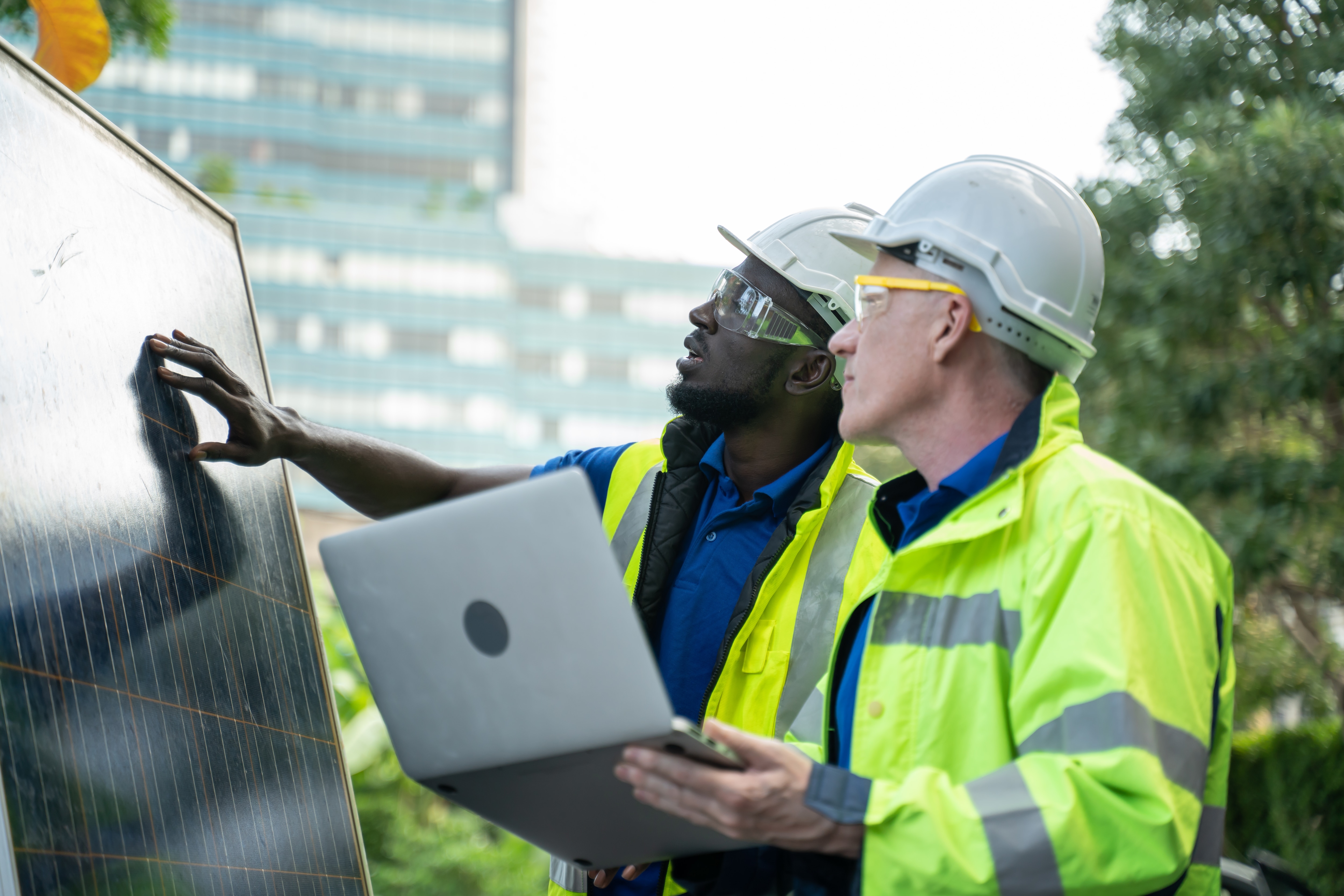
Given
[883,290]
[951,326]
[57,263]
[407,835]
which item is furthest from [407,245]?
[951,326]

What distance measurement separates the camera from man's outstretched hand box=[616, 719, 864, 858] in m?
1.62

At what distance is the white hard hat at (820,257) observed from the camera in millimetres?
3283

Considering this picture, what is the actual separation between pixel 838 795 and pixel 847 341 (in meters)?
0.98

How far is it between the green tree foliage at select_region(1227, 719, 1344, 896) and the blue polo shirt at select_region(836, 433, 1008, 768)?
8917mm

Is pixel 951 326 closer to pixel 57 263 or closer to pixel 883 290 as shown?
pixel 883 290

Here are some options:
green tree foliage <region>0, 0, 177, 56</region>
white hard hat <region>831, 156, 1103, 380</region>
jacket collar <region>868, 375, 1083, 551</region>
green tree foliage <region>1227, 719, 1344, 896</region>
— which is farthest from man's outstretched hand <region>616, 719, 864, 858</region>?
green tree foliage <region>1227, 719, 1344, 896</region>

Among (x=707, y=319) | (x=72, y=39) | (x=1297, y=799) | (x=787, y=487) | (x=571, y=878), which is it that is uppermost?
(x=72, y=39)

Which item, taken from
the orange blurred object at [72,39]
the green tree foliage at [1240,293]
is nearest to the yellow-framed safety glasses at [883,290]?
the orange blurred object at [72,39]

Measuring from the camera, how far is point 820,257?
3.30 metres

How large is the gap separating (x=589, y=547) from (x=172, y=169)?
1501mm

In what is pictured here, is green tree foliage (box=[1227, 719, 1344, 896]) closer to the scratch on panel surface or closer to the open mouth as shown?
the open mouth

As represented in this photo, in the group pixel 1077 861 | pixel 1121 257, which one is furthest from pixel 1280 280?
pixel 1077 861

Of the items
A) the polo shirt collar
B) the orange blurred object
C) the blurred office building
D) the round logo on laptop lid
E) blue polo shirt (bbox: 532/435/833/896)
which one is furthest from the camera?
the blurred office building

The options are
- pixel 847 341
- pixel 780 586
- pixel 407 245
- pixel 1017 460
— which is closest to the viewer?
pixel 1017 460
